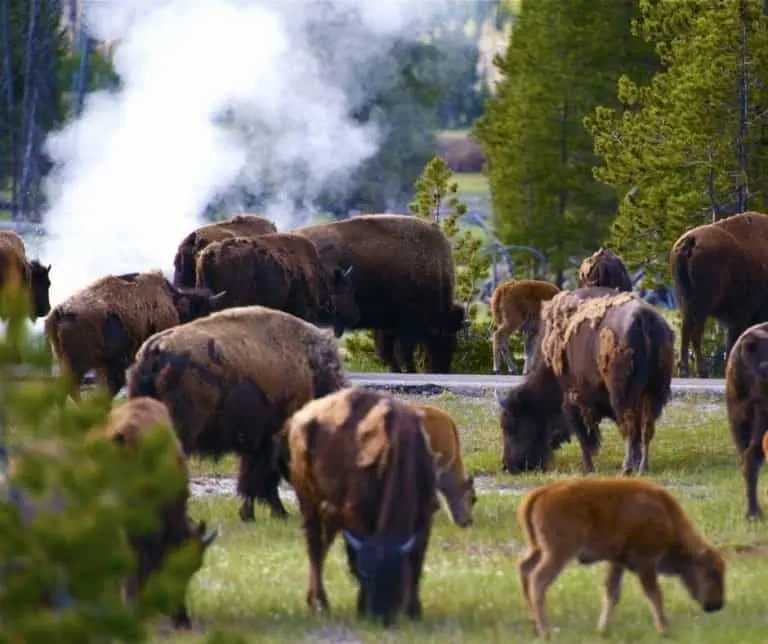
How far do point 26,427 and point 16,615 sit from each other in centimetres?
46

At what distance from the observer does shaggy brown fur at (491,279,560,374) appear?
27141 mm

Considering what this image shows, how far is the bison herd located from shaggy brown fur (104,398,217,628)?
0.05 feet

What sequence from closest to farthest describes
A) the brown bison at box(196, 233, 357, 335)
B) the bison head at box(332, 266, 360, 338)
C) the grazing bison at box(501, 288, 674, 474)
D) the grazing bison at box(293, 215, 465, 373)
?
the grazing bison at box(501, 288, 674, 474) → the brown bison at box(196, 233, 357, 335) → the bison head at box(332, 266, 360, 338) → the grazing bison at box(293, 215, 465, 373)

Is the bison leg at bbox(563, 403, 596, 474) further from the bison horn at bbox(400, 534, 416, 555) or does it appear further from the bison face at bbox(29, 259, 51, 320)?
the bison face at bbox(29, 259, 51, 320)

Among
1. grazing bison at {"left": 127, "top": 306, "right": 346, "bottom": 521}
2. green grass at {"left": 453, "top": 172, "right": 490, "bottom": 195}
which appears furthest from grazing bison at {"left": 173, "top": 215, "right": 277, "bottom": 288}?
green grass at {"left": 453, "top": 172, "right": 490, "bottom": 195}

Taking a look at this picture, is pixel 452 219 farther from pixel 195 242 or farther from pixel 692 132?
pixel 195 242

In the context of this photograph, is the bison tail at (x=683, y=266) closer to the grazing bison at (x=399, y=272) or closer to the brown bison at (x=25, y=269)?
the grazing bison at (x=399, y=272)

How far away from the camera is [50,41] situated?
58.1m

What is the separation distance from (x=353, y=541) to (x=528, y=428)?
7797 mm

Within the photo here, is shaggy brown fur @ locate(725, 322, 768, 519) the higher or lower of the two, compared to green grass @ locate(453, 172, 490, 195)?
higher

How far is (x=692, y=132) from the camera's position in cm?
3319

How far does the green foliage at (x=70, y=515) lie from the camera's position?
5137mm

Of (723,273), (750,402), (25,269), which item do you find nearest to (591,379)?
(750,402)

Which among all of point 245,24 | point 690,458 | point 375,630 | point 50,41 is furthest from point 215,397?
point 50,41
